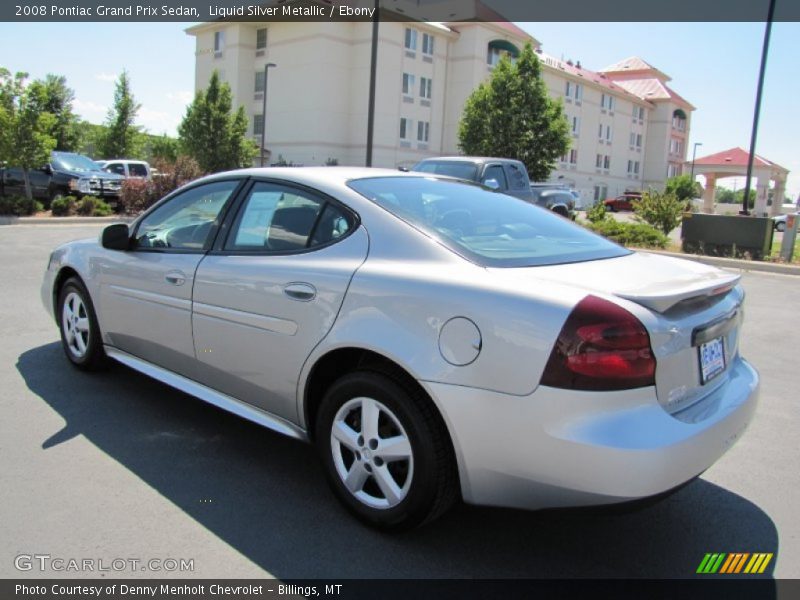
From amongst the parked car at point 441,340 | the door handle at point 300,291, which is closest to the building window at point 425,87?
the parked car at point 441,340

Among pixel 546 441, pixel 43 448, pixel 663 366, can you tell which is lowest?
pixel 43 448

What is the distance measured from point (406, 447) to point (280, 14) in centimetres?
5027

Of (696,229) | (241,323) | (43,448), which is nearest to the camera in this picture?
(241,323)

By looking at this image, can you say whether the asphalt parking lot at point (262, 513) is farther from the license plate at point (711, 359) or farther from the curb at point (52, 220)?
the curb at point (52, 220)

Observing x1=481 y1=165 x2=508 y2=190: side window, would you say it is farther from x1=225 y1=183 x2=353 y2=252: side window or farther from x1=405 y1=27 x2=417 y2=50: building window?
x1=405 y1=27 x2=417 y2=50: building window

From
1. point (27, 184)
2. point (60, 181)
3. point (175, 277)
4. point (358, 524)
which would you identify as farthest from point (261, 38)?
point (358, 524)

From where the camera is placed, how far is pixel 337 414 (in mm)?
3008

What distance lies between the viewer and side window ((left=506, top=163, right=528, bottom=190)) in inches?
556

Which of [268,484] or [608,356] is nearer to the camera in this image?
[608,356]

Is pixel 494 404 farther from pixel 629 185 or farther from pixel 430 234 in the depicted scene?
pixel 629 185

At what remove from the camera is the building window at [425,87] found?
48.7 metres

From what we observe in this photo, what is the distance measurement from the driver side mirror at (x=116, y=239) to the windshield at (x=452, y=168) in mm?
9215

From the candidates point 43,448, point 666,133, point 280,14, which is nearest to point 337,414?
point 43,448

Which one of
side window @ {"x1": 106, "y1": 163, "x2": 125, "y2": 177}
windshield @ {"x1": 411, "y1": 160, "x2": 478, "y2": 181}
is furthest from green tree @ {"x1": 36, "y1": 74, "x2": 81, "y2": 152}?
windshield @ {"x1": 411, "y1": 160, "x2": 478, "y2": 181}
